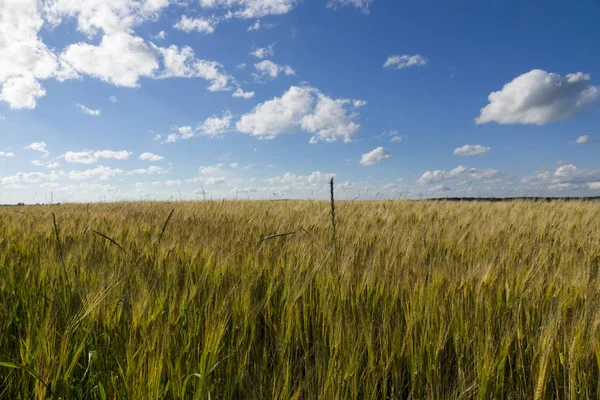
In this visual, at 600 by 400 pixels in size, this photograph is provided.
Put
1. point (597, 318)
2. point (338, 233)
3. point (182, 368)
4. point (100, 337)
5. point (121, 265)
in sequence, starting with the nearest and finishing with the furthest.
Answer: point (182, 368), point (597, 318), point (100, 337), point (121, 265), point (338, 233)

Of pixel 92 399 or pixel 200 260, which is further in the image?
pixel 200 260

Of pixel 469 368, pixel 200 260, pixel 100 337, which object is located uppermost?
pixel 200 260

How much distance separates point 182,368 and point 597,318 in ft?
4.29

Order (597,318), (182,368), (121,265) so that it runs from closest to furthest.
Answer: (182,368)
(597,318)
(121,265)

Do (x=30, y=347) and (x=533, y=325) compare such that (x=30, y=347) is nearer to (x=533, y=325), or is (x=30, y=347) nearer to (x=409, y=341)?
(x=409, y=341)

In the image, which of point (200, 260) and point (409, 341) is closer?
point (409, 341)

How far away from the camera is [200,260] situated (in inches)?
78.1

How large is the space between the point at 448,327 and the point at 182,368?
2.76 feet

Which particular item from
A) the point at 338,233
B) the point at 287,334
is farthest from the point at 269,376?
the point at 338,233

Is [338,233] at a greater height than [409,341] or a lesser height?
greater

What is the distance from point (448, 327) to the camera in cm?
117

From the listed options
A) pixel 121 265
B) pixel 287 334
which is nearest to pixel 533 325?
pixel 287 334

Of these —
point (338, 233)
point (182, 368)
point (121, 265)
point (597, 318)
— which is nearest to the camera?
point (182, 368)

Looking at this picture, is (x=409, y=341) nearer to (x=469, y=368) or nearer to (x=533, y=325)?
(x=469, y=368)
